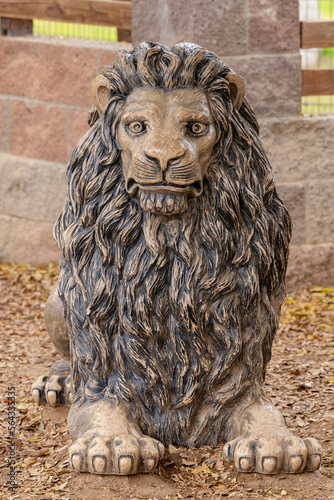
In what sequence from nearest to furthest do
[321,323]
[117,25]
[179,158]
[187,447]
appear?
[179,158] < [187,447] < [321,323] < [117,25]

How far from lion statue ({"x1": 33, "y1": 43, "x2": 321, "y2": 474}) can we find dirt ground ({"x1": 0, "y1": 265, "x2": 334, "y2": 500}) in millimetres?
69

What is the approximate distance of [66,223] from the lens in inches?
120

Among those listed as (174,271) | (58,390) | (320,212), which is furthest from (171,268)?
(320,212)

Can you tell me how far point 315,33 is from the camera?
573cm

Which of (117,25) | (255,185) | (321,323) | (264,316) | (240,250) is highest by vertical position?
(117,25)

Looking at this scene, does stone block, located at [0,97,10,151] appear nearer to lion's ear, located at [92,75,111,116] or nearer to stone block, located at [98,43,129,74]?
stone block, located at [98,43,129,74]

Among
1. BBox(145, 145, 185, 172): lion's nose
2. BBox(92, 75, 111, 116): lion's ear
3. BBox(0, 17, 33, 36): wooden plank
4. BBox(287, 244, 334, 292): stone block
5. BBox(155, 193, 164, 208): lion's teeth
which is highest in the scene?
BBox(0, 17, 33, 36): wooden plank

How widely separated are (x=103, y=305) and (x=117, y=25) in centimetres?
364

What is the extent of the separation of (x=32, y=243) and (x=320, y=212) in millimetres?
2350

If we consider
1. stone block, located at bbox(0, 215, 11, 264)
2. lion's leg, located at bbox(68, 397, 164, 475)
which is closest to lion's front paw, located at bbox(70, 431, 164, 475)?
lion's leg, located at bbox(68, 397, 164, 475)

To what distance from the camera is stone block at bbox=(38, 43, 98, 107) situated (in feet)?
19.7

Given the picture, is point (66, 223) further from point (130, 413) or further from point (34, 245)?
point (34, 245)

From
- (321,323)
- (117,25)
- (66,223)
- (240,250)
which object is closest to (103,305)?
(66,223)

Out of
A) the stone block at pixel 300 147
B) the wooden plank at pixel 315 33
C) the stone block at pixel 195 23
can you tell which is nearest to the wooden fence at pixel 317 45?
the wooden plank at pixel 315 33
